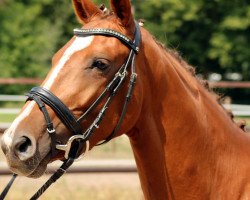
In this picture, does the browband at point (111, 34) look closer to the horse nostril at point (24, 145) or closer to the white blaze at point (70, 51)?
the white blaze at point (70, 51)

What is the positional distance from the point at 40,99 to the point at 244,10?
3257cm

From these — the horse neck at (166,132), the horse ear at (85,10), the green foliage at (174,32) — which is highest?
the horse ear at (85,10)

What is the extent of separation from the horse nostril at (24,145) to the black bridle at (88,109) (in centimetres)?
12

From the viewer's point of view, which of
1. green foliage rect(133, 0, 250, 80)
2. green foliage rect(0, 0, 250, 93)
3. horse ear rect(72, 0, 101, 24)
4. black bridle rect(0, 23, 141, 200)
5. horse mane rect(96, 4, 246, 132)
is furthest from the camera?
green foliage rect(133, 0, 250, 80)

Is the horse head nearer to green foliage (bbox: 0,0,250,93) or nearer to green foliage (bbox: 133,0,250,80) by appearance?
green foliage (bbox: 0,0,250,93)

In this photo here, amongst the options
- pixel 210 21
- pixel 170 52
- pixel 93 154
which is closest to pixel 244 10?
pixel 210 21

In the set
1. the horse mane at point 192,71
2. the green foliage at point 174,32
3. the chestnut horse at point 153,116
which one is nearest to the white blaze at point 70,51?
the chestnut horse at point 153,116

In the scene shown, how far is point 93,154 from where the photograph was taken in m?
9.46

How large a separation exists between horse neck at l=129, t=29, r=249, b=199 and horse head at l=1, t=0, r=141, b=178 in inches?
4.5

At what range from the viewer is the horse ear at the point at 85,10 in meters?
3.78

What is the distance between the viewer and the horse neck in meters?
3.71

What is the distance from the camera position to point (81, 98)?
136 inches

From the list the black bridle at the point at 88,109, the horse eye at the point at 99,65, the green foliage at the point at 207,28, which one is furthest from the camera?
the green foliage at the point at 207,28

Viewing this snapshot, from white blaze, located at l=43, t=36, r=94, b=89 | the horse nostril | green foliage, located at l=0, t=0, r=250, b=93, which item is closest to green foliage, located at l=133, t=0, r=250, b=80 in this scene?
green foliage, located at l=0, t=0, r=250, b=93
